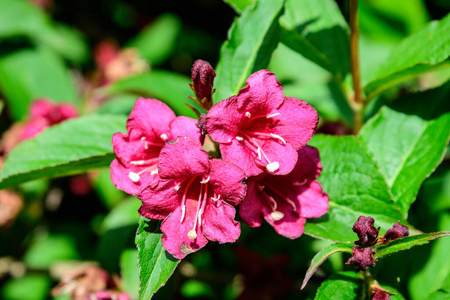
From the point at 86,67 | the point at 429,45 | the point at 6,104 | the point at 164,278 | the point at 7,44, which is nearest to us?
the point at 164,278

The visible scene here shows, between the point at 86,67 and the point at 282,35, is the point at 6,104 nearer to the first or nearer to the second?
the point at 86,67

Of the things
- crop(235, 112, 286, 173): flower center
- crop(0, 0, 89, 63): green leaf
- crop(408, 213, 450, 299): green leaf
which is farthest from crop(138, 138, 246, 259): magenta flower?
crop(0, 0, 89, 63): green leaf

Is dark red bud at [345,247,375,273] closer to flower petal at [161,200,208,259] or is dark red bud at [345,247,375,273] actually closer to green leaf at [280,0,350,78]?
flower petal at [161,200,208,259]

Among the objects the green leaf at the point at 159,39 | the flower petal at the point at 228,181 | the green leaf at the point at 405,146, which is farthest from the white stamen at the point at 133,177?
the green leaf at the point at 159,39

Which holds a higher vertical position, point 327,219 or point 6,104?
point 327,219

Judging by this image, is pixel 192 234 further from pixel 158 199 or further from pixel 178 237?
pixel 158 199

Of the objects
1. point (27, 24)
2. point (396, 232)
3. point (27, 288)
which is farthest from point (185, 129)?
point (27, 24)

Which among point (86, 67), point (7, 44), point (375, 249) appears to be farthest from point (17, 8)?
point (375, 249)
